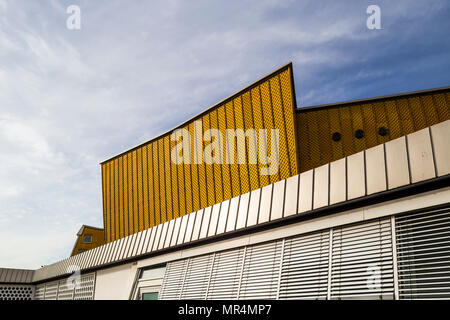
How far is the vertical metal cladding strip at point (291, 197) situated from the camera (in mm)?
6395

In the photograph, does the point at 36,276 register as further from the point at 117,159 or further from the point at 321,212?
the point at 321,212

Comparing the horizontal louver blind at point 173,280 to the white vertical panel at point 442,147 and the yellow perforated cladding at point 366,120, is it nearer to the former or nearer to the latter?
the white vertical panel at point 442,147

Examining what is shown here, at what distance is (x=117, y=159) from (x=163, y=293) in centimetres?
1596

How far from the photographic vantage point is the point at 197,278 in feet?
25.0

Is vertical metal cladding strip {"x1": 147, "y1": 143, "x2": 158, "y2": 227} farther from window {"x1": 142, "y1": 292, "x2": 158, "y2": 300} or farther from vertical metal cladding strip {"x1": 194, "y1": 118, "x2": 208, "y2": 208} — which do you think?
window {"x1": 142, "y1": 292, "x2": 158, "y2": 300}

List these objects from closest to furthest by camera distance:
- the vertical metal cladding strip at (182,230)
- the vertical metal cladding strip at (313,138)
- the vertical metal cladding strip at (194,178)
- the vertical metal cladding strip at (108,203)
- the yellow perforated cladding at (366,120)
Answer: the vertical metal cladding strip at (182,230), the vertical metal cladding strip at (313,138), the vertical metal cladding strip at (194,178), the yellow perforated cladding at (366,120), the vertical metal cladding strip at (108,203)

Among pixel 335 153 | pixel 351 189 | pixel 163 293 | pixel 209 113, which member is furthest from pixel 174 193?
pixel 351 189

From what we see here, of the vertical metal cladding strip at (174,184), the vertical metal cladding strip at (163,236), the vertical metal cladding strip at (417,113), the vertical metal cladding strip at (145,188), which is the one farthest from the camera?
the vertical metal cladding strip at (145,188)

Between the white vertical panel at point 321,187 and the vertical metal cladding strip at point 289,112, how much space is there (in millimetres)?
7028

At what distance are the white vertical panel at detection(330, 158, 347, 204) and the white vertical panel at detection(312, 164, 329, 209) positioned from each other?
10 centimetres

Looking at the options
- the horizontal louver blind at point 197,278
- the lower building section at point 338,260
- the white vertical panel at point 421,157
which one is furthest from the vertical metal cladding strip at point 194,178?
the white vertical panel at point 421,157

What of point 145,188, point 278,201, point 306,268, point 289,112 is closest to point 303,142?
point 289,112

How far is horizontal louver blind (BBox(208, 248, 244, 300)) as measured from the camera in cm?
669

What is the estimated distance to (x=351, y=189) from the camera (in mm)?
5617
